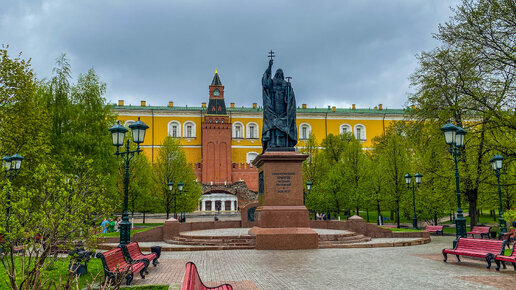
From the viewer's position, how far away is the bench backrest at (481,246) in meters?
9.40

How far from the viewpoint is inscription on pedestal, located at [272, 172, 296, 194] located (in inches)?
524

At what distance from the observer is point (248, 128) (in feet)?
210

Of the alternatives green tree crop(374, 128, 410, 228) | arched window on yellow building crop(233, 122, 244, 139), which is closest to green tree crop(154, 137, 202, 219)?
green tree crop(374, 128, 410, 228)

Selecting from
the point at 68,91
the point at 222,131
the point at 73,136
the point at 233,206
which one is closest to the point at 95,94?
the point at 68,91

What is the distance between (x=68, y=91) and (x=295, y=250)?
20.1 metres

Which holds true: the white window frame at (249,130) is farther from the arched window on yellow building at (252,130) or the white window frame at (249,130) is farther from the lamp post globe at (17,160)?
the lamp post globe at (17,160)

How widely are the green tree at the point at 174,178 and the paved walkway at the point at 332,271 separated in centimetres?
1834

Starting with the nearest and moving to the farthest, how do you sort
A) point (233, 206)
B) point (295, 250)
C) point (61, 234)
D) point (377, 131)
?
point (61, 234), point (295, 250), point (233, 206), point (377, 131)

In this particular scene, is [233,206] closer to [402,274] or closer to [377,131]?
[377,131]

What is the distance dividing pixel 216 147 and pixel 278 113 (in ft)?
151

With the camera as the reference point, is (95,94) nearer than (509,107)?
No

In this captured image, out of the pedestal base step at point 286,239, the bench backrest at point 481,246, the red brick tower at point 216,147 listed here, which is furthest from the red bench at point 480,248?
the red brick tower at point 216,147

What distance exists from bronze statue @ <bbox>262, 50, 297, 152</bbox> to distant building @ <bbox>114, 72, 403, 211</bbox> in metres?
40.0

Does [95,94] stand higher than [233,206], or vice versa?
[95,94]
